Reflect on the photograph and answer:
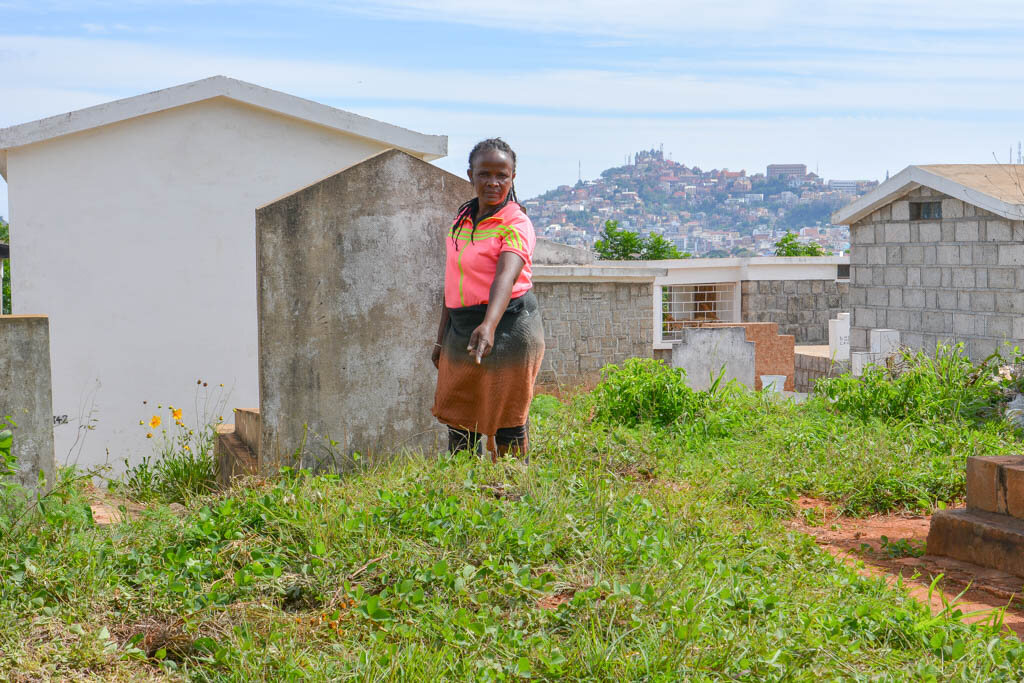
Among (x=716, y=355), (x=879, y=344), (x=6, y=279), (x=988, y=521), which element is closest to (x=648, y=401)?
(x=716, y=355)

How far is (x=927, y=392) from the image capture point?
7.48m

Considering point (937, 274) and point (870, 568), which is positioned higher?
point (937, 274)

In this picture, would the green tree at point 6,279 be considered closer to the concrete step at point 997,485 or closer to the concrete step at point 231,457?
the concrete step at point 231,457

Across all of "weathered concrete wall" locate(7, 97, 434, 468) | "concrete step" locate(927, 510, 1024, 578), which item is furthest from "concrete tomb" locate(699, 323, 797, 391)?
"concrete step" locate(927, 510, 1024, 578)

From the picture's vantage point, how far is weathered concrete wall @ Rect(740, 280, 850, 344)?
21703 millimetres

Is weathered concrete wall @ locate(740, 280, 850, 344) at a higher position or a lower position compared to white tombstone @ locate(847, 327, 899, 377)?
higher

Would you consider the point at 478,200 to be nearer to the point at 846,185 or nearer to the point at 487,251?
the point at 487,251

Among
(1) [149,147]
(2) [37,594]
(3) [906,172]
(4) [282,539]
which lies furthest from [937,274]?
(2) [37,594]

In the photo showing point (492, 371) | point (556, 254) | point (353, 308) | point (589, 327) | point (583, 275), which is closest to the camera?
point (492, 371)

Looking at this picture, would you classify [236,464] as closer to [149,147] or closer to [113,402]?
[113,402]

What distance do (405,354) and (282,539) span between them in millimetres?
1930

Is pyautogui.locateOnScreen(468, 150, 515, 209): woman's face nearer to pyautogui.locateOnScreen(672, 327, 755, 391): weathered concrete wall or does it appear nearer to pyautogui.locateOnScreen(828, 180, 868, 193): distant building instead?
pyautogui.locateOnScreen(672, 327, 755, 391): weathered concrete wall

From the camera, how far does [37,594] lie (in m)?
3.27

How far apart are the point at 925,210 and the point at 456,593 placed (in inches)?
409
